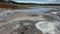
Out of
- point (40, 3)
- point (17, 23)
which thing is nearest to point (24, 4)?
point (40, 3)

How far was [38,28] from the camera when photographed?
1.04 metres

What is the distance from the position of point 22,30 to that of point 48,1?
125cm

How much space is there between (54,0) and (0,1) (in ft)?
3.47

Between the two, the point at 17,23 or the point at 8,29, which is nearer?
the point at 8,29

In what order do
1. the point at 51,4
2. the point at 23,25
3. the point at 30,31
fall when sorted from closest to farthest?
the point at 30,31
the point at 23,25
the point at 51,4

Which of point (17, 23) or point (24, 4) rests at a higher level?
point (17, 23)

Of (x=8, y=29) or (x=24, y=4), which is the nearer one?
(x=8, y=29)

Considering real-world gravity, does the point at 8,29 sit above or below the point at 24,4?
above

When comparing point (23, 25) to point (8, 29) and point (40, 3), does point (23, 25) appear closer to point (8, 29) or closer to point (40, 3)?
point (8, 29)

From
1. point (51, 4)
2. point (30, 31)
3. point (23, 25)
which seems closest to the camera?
point (30, 31)

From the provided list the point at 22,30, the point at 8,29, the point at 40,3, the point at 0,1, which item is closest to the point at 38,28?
the point at 22,30

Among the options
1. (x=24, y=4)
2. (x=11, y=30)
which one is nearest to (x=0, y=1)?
(x=24, y=4)

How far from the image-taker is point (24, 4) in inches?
81.7

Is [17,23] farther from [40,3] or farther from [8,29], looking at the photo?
[40,3]
